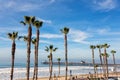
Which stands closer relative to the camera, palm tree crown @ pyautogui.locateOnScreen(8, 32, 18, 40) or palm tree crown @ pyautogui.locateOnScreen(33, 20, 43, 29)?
palm tree crown @ pyautogui.locateOnScreen(8, 32, 18, 40)

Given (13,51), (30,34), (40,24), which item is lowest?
(13,51)

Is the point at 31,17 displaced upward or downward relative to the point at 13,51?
upward

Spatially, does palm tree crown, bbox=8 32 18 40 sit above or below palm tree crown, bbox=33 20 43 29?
below

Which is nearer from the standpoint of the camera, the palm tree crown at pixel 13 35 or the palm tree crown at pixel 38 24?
the palm tree crown at pixel 13 35

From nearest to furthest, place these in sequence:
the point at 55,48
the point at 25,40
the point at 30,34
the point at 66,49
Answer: the point at 30,34, the point at 25,40, the point at 66,49, the point at 55,48

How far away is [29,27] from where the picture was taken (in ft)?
147

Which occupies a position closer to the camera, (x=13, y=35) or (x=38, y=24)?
(x=13, y=35)

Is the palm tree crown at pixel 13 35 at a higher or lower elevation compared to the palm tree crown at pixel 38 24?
lower

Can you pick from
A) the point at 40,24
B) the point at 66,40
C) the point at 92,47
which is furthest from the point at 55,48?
the point at 92,47

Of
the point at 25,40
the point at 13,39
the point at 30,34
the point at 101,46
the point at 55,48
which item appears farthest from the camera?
the point at 101,46

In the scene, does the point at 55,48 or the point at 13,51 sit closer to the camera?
the point at 13,51

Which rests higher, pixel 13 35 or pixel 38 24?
pixel 38 24

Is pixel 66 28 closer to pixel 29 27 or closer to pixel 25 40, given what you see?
pixel 25 40

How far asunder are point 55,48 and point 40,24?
20202 millimetres
